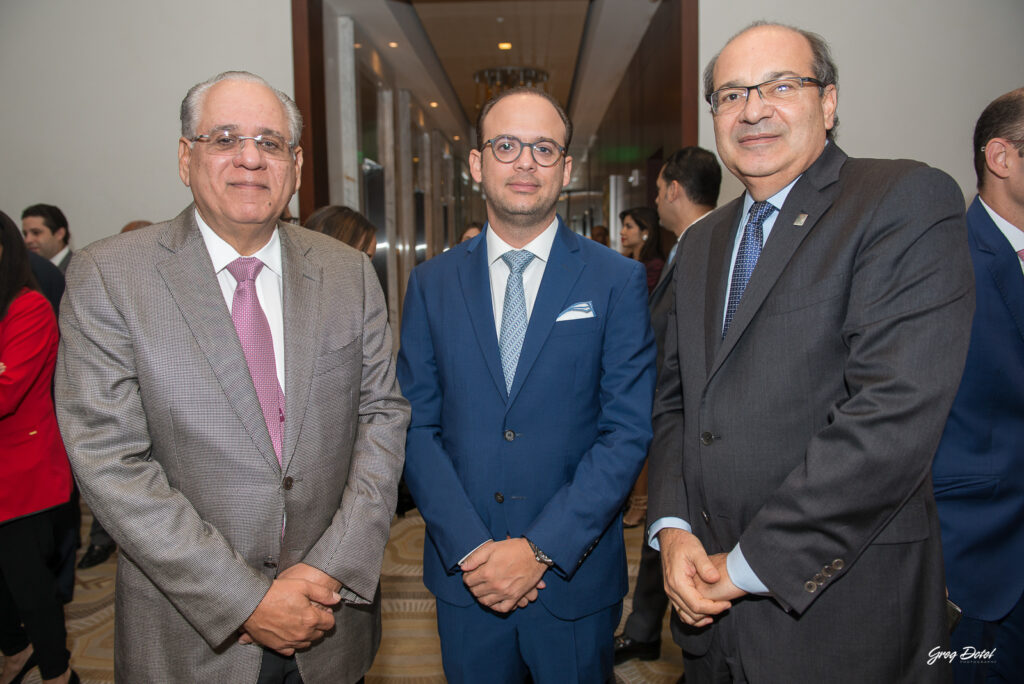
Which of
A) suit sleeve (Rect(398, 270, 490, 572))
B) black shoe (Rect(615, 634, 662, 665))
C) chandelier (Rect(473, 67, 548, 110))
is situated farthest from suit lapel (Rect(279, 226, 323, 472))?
chandelier (Rect(473, 67, 548, 110))

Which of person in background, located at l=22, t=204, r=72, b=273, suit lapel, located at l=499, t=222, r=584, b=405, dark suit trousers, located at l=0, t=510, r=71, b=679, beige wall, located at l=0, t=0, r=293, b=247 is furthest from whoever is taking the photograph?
beige wall, located at l=0, t=0, r=293, b=247

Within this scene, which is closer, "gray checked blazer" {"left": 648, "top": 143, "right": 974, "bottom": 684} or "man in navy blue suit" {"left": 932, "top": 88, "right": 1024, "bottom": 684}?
"gray checked blazer" {"left": 648, "top": 143, "right": 974, "bottom": 684}

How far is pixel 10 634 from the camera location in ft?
8.57

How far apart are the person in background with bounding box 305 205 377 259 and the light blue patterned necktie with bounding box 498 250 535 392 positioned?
183 cm

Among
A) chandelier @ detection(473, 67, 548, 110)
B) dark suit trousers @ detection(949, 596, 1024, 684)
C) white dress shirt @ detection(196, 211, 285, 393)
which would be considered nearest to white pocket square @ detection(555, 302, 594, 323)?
white dress shirt @ detection(196, 211, 285, 393)

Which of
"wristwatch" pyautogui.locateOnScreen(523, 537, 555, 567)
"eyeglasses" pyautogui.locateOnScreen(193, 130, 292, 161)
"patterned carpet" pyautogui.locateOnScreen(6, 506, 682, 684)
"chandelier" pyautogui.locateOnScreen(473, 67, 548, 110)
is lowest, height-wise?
"patterned carpet" pyautogui.locateOnScreen(6, 506, 682, 684)

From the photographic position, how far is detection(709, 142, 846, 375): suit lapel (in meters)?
1.32

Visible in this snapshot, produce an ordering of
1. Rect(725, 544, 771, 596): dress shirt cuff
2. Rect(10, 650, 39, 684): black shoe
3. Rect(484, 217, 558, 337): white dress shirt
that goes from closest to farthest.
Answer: Rect(725, 544, 771, 596): dress shirt cuff, Rect(484, 217, 558, 337): white dress shirt, Rect(10, 650, 39, 684): black shoe

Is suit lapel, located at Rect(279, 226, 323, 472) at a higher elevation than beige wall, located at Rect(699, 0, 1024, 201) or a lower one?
lower

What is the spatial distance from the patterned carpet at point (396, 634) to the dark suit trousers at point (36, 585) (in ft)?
1.12

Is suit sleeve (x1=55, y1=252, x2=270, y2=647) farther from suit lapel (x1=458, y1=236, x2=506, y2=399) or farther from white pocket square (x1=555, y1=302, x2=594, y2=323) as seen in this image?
white pocket square (x1=555, y1=302, x2=594, y2=323)

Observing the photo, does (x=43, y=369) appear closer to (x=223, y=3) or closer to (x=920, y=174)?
(x=920, y=174)

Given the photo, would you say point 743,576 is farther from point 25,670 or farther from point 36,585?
point 25,670

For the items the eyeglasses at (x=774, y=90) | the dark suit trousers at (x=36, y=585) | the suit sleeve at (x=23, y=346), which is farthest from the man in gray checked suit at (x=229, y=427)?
the dark suit trousers at (x=36, y=585)
